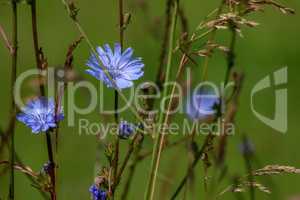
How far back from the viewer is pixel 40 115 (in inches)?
72.4

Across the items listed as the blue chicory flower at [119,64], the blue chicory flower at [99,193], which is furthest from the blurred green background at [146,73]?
the blue chicory flower at [99,193]

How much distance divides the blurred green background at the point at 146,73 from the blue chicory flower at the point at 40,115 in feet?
5.56

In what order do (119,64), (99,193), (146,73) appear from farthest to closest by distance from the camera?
1. (146,73)
2. (119,64)
3. (99,193)

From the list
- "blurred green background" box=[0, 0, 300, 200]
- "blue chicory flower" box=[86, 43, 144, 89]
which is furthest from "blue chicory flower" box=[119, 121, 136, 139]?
"blurred green background" box=[0, 0, 300, 200]

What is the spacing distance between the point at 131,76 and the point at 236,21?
14.2 inches

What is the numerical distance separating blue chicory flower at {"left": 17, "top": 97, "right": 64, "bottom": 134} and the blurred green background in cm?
169

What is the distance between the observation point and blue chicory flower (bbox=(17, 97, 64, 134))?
177cm

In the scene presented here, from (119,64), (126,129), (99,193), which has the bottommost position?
(99,193)

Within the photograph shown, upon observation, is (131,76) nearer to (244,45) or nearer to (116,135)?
(116,135)

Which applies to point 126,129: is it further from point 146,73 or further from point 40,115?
point 146,73

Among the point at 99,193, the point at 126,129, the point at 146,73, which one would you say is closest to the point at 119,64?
the point at 126,129

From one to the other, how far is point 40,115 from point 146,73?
3.95 metres

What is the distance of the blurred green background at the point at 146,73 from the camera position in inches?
176

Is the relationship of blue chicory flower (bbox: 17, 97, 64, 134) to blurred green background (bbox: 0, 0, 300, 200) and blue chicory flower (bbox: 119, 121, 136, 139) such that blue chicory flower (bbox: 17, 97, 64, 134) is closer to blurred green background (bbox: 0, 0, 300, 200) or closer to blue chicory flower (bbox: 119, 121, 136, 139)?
blue chicory flower (bbox: 119, 121, 136, 139)
